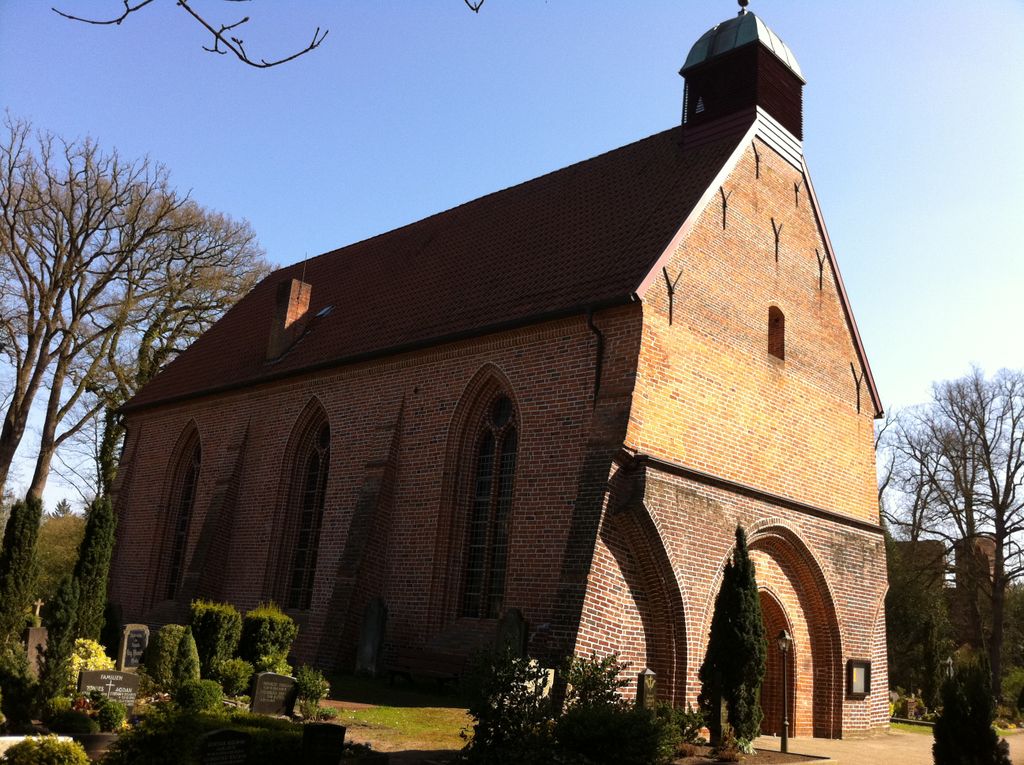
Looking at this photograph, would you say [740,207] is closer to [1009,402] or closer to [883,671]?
[883,671]

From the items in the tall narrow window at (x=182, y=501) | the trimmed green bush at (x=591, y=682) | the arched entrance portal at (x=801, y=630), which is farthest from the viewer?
the tall narrow window at (x=182, y=501)

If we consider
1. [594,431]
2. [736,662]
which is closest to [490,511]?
[594,431]

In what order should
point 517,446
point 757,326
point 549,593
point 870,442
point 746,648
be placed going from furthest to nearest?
point 870,442
point 757,326
point 517,446
point 549,593
point 746,648

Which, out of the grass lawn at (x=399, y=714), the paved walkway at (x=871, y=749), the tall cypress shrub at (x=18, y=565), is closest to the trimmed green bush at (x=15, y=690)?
the tall cypress shrub at (x=18, y=565)

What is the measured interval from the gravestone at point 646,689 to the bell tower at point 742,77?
11.6 meters

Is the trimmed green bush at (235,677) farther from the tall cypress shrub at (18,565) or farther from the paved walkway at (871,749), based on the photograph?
the paved walkway at (871,749)

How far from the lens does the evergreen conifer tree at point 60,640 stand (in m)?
11.8

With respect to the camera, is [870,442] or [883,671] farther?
[870,442]

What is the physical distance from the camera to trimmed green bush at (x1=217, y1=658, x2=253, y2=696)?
13.9 meters

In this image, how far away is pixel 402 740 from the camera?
1129 centimetres

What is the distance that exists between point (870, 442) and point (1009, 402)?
65.2 feet

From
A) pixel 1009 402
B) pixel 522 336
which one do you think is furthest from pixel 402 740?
pixel 1009 402

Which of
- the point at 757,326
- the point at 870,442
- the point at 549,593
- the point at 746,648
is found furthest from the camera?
the point at 870,442

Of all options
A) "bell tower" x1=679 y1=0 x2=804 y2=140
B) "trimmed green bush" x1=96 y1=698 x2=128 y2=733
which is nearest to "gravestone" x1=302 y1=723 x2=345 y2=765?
"trimmed green bush" x1=96 y1=698 x2=128 y2=733
